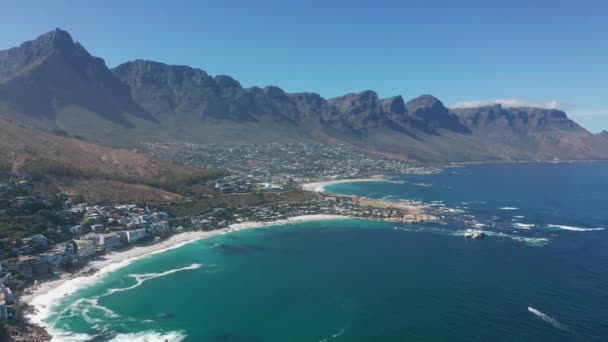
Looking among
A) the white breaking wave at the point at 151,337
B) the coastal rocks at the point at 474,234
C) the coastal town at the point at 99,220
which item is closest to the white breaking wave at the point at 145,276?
the coastal town at the point at 99,220

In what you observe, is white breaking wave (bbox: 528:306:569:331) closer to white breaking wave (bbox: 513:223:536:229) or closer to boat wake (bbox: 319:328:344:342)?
boat wake (bbox: 319:328:344:342)

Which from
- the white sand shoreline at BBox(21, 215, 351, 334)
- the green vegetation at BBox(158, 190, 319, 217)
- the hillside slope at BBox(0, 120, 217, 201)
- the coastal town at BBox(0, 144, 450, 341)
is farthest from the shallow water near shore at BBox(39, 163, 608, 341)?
the hillside slope at BBox(0, 120, 217, 201)

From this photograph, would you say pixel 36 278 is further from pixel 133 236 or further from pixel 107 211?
pixel 107 211

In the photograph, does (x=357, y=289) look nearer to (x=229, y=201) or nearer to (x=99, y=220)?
(x=99, y=220)

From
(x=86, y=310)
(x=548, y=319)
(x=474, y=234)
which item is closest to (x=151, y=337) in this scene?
(x=86, y=310)

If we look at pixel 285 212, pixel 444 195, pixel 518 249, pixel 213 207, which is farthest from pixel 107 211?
pixel 444 195

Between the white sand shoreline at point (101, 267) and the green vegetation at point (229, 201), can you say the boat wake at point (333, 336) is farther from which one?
the green vegetation at point (229, 201)
